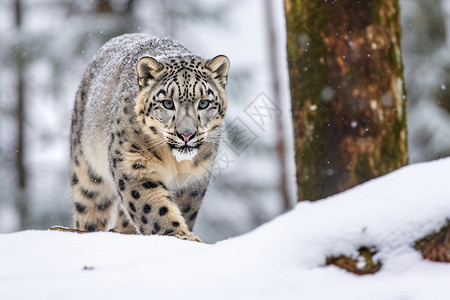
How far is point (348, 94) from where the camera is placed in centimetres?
467

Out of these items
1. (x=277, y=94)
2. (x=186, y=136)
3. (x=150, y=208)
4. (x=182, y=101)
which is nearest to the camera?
(x=186, y=136)

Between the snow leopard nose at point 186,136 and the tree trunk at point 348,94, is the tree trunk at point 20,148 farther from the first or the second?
the tree trunk at point 348,94

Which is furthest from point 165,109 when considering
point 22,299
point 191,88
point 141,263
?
point 22,299

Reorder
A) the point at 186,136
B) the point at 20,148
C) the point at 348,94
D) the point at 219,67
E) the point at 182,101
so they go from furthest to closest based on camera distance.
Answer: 1. the point at 20,148
2. the point at 219,67
3. the point at 182,101
4. the point at 186,136
5. the point at 348,94

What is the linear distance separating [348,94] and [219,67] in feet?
A: 5.07

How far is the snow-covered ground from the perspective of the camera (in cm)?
258

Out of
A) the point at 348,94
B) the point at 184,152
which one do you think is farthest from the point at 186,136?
the point at 348,94

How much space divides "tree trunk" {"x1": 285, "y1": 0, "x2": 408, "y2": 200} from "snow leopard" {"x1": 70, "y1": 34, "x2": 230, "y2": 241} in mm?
1009

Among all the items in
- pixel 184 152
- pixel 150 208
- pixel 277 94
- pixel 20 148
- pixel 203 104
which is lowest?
pixel 20 148

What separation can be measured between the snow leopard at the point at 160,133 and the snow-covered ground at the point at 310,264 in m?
2.17

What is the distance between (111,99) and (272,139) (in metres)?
8.02

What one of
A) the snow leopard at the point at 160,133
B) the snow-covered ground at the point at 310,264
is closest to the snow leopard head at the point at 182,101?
the snow leopard at the point at 160,133

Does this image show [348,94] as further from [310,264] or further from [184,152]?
[310,264]

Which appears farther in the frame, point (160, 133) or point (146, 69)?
point (146, 69)
